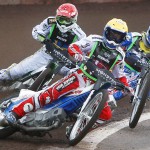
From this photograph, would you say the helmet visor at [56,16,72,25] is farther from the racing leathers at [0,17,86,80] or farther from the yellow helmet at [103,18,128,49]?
the yellow helmet at [103,18,128,49]

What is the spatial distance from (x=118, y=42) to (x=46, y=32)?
2659 millimetres

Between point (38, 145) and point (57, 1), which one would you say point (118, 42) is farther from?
point (57, 1)

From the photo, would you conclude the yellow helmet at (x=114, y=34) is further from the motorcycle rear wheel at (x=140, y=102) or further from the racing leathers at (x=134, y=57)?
the racing leathers at (x=134, y=57)

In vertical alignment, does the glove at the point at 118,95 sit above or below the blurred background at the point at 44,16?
above

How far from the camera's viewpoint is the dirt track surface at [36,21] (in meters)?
15.3

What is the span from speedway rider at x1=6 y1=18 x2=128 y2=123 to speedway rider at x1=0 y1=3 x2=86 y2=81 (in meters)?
1.74

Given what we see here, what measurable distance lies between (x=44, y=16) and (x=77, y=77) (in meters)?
8.20

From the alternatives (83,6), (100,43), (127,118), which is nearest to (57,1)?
(83,6)

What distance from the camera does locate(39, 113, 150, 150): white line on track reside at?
31.1ft

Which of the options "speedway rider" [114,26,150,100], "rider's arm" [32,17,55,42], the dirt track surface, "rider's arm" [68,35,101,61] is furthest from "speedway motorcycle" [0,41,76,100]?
the dirt track surface

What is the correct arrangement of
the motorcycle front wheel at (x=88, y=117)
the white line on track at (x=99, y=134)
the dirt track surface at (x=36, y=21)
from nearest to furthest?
the motorcycle front wheel at (x=88, y=117) → the white line on track at (x=99, y=134) → the dirt track surface at (x=36, y=21)

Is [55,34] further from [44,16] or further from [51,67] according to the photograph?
[44,16]

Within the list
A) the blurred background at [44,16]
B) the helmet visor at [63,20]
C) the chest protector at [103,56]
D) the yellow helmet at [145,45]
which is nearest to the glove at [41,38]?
the helmet visor at [63,20]

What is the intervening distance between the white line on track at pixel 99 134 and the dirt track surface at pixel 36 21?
3.62ft
